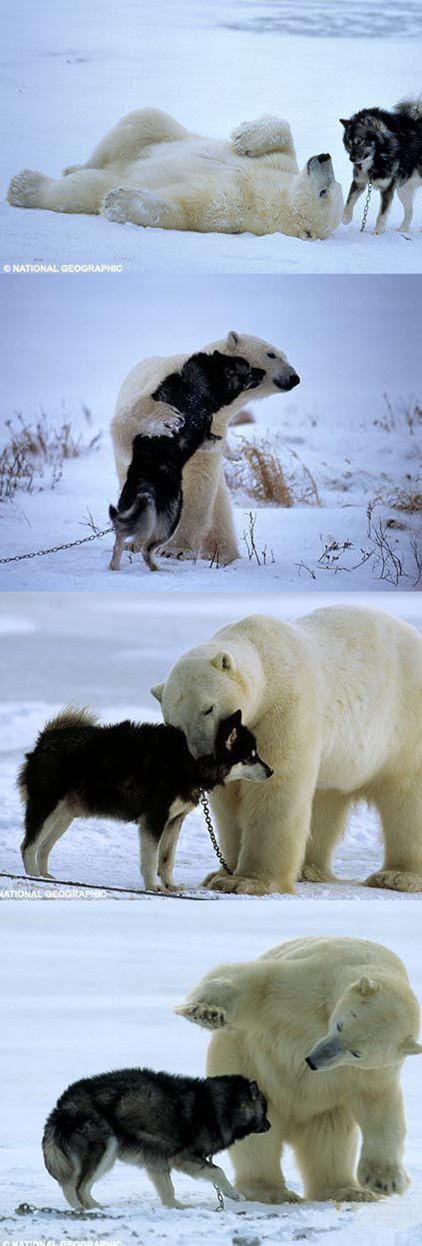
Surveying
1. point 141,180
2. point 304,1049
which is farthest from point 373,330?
point 304,1049

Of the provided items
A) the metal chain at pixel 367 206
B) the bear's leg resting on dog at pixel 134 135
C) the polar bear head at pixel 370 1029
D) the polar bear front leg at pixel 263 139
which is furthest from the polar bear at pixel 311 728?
the bear's leg resting on dog at pixel 134 135

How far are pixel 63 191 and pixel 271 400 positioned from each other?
114 cm

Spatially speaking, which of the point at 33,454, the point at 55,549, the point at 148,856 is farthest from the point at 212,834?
the point at 33,454

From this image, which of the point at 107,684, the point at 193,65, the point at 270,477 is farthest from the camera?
the point at 193,65

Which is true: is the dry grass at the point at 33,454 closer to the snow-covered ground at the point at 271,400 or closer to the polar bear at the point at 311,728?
the snow-covered ground at the point at 271,400

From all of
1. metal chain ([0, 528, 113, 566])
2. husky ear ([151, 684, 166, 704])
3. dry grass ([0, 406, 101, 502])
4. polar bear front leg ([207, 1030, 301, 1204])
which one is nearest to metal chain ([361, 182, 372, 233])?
dry grass ([0, 406, 101, 502])

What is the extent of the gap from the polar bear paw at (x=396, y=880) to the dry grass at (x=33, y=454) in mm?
1733

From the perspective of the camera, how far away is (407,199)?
5398 mm

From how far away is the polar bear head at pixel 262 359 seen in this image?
180 inches

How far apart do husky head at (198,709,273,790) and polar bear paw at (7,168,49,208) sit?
8.39 feet

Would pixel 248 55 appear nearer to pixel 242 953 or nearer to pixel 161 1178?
pixel 242 953

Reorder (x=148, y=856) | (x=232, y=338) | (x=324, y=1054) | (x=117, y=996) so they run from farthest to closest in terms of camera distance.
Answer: (x=232, y=338) < (x=117, y=996) < (x=148, y=856) < (x=324, y=1054)

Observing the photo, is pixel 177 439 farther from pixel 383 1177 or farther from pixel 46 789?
pixel 383 1177

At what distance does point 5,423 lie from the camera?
205 inches
